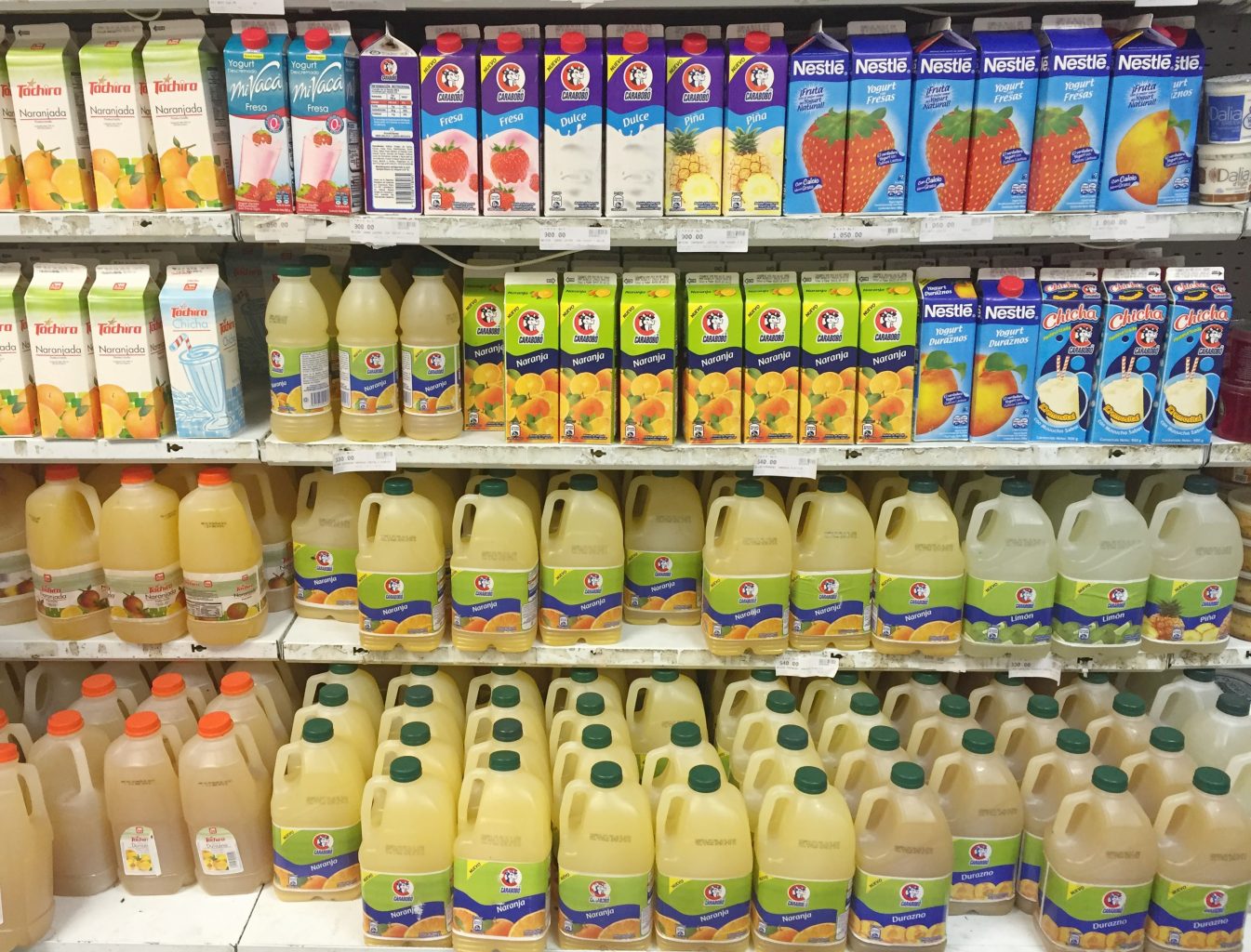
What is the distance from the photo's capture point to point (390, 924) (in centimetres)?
235

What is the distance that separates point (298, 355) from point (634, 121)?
982mm

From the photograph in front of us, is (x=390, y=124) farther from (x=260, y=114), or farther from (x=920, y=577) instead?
(x=920, y=577)

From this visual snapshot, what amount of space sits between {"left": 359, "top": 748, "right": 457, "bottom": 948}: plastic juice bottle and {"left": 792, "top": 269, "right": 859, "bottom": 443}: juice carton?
1.23 m

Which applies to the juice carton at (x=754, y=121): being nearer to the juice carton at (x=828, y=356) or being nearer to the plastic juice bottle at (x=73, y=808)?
the juice carton at (x=828, y=356)

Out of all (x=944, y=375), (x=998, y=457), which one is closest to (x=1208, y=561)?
(x=998, y=457)

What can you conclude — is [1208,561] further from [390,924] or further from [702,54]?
[390,924]

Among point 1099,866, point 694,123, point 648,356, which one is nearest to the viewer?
point 1099,866

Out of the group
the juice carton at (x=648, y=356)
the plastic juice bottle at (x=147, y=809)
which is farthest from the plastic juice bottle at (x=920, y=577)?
the plastic juice bottle at (x=147, y=809)

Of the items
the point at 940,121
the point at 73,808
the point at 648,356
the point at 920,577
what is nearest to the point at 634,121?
the point at 648,356

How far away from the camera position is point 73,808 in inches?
97.6

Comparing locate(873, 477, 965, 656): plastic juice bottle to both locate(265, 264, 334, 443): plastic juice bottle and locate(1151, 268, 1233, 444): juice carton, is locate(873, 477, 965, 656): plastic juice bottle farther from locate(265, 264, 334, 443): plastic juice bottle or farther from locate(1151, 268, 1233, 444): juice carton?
Answer: locate(265, 264, 334, 443): plastic juice bottle

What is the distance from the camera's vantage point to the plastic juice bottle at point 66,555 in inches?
103

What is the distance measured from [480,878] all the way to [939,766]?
110cm

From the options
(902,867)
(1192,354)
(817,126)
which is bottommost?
(902,867)
